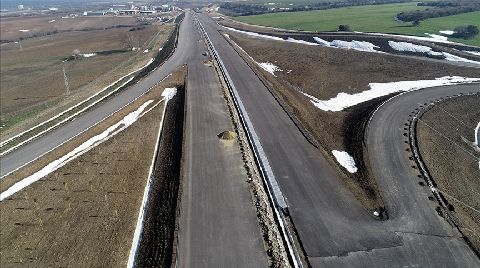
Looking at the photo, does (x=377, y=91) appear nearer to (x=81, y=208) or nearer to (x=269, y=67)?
(x=269, y=67)

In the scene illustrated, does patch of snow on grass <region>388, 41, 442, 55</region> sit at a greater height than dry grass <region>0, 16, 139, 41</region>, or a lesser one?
lesser

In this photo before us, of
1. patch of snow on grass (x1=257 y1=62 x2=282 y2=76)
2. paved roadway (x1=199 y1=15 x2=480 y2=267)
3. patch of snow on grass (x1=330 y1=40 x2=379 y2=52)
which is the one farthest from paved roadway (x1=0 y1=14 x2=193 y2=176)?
patch of snow on grass (x1=330 y1=40 x2=379 y2=52)

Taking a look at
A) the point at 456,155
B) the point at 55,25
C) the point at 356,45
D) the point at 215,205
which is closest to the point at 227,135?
the point at 215,205

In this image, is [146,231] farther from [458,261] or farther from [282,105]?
[282,105]

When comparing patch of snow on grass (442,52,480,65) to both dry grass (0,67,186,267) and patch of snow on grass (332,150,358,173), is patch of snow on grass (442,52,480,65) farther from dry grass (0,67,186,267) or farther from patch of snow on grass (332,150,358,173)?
dry grass (0,67,186,267)

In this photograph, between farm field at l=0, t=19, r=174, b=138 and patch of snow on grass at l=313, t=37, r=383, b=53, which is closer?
farm field at l=0, t=19, r=174, b=138

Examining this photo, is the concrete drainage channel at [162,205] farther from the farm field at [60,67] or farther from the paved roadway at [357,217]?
the farm field at [60,67]
